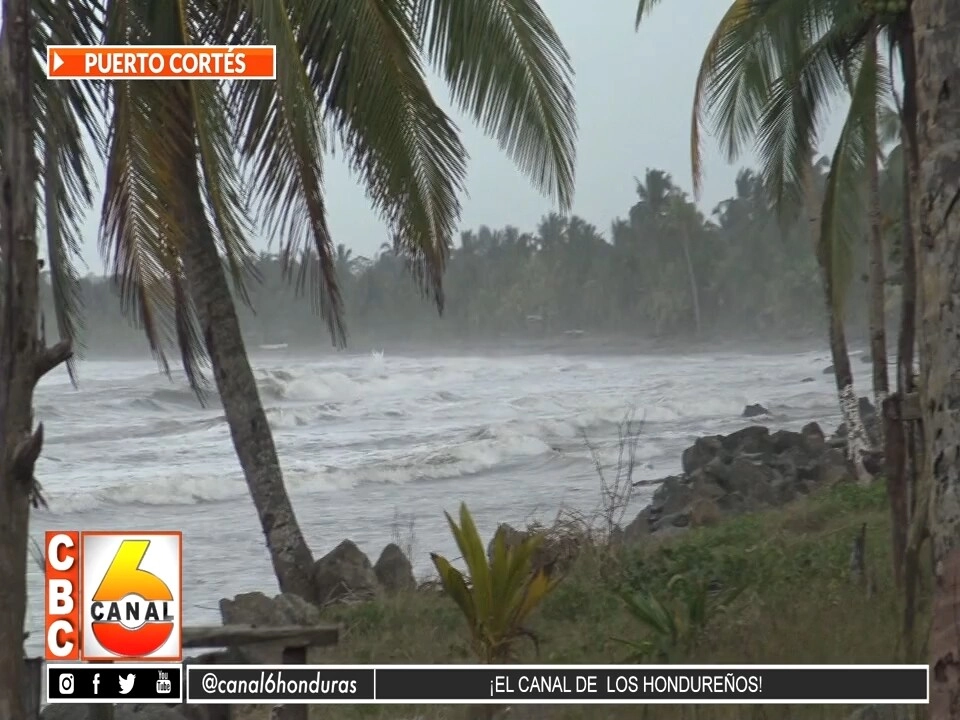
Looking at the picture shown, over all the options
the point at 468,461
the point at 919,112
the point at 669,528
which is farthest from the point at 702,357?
the point at 919,112

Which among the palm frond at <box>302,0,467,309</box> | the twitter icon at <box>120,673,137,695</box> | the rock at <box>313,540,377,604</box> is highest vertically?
the palm frond at <box>302,0,467,309</box>

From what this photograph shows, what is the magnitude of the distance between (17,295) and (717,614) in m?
3.41

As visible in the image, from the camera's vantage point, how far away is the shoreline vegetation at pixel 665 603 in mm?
4621

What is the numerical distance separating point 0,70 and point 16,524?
1.15 meters

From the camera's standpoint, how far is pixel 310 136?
198 inches

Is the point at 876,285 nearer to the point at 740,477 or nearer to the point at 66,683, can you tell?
the point at 740,477

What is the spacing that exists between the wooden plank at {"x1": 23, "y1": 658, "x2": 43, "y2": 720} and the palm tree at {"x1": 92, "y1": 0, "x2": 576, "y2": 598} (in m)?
1.93

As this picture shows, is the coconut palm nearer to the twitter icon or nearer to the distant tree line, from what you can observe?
the twitter icon

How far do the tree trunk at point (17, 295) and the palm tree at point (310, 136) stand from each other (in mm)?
1550

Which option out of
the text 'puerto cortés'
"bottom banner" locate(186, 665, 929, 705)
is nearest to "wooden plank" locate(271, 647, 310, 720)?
"bottom banner" locate(186, 665, 929, 705)

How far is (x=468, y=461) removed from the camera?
15938 mm

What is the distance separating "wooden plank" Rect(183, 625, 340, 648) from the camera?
3.54 meters

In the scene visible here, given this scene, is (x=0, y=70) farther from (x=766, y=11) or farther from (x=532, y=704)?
(x=766, y=11)

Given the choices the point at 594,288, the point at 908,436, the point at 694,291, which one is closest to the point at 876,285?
the point at 908,436
